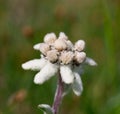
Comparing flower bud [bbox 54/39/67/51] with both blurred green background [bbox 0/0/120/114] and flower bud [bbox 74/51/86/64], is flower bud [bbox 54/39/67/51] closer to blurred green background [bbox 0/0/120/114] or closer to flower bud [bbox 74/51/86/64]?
flower bud [bbox 74/51/86/64]

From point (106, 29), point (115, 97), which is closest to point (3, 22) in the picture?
point (106, 29)

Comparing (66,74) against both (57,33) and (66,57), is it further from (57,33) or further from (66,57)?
(57,33)

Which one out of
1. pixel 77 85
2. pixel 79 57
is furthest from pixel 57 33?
pixel 79 57

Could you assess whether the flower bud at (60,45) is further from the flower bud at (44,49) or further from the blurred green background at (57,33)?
the blurred green background at (57,33)

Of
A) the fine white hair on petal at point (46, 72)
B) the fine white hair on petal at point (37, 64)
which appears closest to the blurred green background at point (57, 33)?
the fine white hair on petal at point (37, 64)

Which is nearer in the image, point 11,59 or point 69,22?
point 11,59

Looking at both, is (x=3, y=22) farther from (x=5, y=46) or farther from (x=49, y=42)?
(x=49, y=42)
